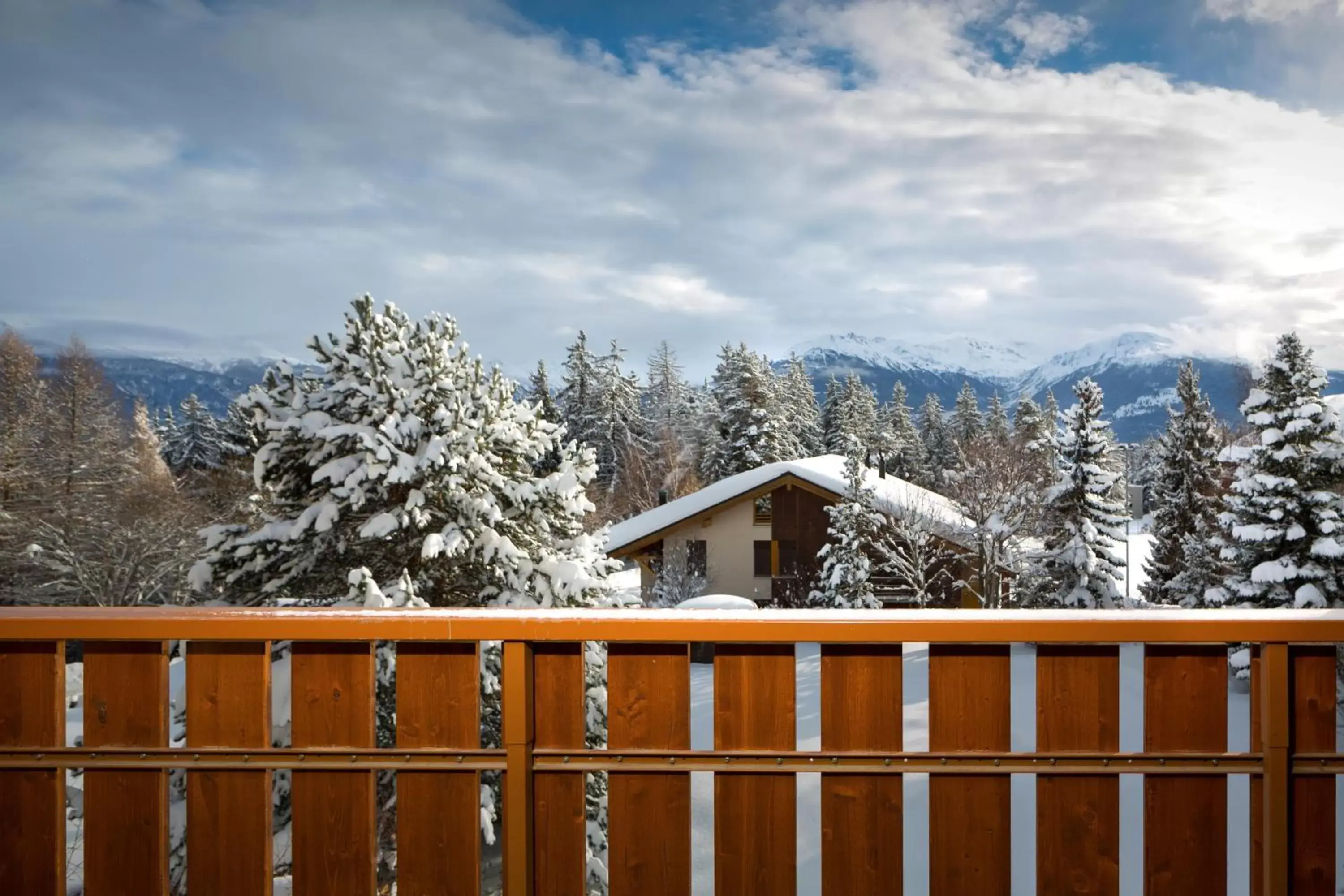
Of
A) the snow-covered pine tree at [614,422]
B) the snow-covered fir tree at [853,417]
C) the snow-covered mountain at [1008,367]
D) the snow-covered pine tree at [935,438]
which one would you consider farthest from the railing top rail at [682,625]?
the snow-covered mountain at [1008,367]

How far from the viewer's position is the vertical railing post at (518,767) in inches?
61.0

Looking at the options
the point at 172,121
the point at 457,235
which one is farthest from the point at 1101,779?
the point at 457,235

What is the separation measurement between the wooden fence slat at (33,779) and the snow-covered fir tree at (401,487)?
15.2 feet

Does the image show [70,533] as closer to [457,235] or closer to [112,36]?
[112,36]

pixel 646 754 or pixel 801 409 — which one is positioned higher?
pixel 801 409

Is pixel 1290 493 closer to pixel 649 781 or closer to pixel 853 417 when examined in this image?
pixel 649 781

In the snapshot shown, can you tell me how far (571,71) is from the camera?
11859mm

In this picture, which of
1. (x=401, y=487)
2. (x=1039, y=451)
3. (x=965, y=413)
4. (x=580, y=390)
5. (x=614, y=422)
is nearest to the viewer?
(x=401, y=487)

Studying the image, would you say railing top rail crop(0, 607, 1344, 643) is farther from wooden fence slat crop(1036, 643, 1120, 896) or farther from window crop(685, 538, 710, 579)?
window crop(685, 538, 710, 579)

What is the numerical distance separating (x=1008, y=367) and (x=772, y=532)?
155 meters

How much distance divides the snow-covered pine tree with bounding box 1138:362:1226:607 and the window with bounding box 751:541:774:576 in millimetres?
9113

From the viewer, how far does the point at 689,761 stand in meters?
1.57

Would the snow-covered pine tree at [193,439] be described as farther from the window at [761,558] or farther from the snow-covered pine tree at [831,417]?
the snow-covered pine tree at [831,417]

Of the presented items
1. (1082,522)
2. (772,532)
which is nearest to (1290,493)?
(1082,522)
